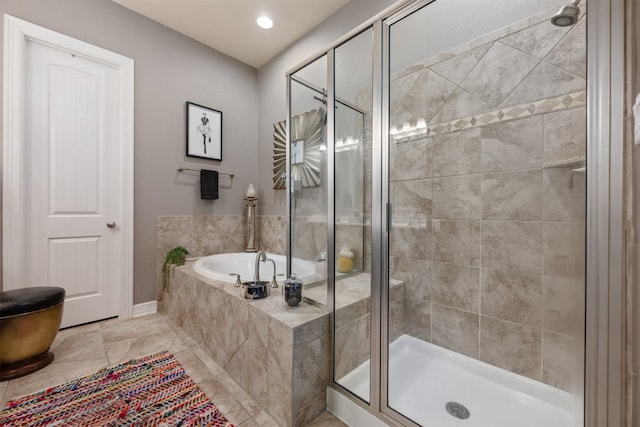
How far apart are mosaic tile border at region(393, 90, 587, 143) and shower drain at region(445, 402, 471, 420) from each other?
142cm

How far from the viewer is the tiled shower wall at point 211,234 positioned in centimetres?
259

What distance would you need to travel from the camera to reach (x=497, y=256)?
156cm

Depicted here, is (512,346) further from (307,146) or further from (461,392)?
(307,146)

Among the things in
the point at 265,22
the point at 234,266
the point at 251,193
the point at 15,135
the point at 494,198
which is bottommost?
the point at 234,266

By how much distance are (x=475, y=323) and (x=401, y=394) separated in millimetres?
713

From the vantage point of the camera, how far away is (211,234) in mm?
2920

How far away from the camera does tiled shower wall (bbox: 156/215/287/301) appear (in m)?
2.59

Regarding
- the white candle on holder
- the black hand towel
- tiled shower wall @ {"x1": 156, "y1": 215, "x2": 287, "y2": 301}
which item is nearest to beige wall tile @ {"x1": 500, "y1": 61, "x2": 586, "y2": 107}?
tiled shower wall @ {"x1": 156, "y1": 215, "x2": 287, "y2": 301}

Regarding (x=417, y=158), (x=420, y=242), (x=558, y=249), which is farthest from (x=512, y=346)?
(x=417, y=158)

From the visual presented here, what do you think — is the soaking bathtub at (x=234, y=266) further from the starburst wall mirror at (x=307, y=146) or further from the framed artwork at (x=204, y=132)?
the framed artwork at (x=204, y=132)

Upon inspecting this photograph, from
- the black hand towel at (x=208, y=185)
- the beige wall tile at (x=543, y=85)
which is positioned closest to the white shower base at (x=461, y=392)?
the beige wall tile at (x=543, y=85)

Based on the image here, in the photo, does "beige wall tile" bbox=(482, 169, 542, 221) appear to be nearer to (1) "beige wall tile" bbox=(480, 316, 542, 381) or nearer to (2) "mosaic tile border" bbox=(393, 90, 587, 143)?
(2) "mosaic tile border" bbox=(393, 90, 587, 143)

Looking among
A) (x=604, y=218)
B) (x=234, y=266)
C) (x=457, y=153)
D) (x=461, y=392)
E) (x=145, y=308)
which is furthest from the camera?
(x=234, y=266)

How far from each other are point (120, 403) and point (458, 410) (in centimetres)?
173
